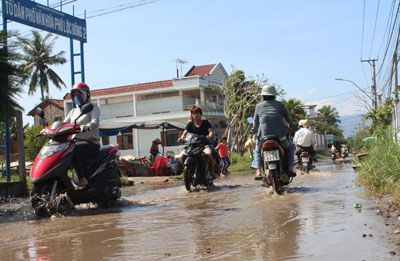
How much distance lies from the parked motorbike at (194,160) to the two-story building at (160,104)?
29.6m

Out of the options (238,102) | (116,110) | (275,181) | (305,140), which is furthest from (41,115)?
(116,110)

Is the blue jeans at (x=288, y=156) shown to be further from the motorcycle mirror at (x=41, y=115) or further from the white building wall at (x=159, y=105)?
the white building wall at (x=159, y=105)

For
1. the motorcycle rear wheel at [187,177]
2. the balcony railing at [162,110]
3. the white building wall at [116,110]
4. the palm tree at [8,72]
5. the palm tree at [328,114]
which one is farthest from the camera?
the palm tree at [328,114]

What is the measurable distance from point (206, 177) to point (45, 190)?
3890mm

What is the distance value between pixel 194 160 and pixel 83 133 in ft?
9.21

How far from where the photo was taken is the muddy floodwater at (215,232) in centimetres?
356

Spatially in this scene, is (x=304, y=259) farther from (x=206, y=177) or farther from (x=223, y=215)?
(x=206, y=177)

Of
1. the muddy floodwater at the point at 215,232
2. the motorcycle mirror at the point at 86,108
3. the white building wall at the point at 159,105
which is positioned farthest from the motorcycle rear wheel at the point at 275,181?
the white building wall at the point at 159,105

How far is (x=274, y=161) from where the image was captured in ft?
24.1

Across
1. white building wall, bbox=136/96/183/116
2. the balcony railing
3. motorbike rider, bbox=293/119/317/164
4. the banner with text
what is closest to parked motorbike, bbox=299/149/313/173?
motorbike rider, bbox=293/119/317/164

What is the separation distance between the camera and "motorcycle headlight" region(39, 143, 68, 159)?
20.0ft

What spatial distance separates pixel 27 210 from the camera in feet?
23.5

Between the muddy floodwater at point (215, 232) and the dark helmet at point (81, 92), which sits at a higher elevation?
the dark helmet at point (81, 92)

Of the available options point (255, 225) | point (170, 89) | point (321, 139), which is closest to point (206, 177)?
point (255, 225)
